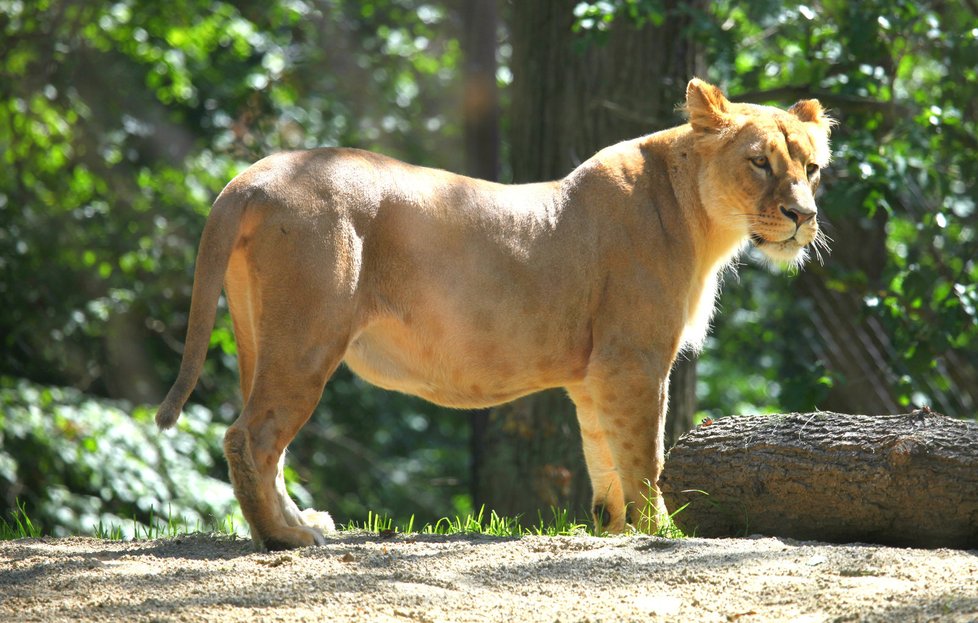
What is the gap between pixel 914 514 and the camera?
4629mm

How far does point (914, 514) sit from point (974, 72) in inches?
183

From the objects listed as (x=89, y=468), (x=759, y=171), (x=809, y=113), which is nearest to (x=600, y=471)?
(x=759, y=171)

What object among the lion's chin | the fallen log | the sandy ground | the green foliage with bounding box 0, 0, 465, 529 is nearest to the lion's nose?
the lion's chin

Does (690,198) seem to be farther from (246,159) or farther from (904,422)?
(246,159)

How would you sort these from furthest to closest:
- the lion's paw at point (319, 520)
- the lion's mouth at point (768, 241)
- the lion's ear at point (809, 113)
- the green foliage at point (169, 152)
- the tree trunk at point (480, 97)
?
the green foliage at point (169, 152) < the tree trunk at point (480, 97) < the lion's ear at point (809, 113) < the lion's mouth at point (768, 241) < the lion's paw at point (319, 520)

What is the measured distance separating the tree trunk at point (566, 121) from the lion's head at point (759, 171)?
→ 188 cm

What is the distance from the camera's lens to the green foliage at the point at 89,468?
30.0 ft

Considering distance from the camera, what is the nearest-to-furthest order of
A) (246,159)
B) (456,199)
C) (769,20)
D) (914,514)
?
(914,514) < (456,199) < (769,20) < (246,159)

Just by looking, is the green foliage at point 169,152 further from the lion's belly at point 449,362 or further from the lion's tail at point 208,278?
the lion's tail at point 208,278

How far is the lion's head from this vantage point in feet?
18.5

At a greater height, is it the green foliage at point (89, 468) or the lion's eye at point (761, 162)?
the lion's eye at point (761, 162)

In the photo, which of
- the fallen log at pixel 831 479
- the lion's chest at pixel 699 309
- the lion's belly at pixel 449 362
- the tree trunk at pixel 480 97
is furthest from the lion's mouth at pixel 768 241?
the tree trunk at pixel 480 97

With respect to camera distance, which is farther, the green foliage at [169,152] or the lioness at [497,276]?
the green foliage at [169,152]

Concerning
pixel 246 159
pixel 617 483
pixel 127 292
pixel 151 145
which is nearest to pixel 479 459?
pixel 617 483
